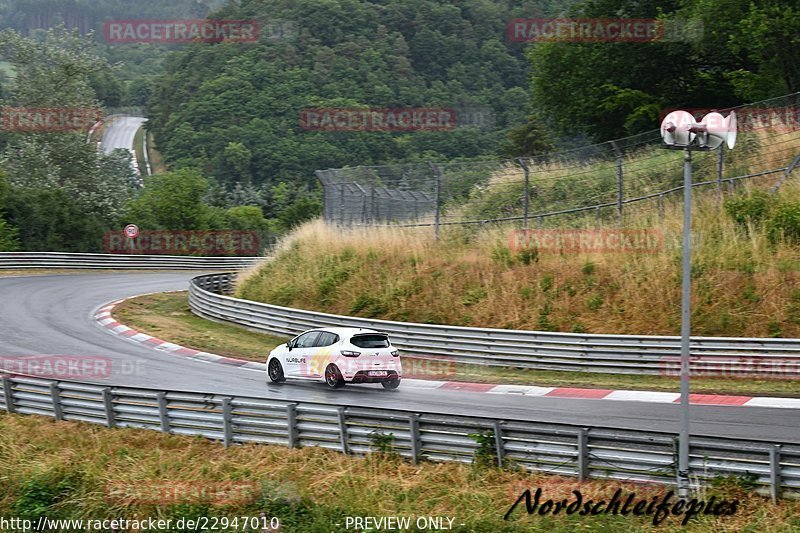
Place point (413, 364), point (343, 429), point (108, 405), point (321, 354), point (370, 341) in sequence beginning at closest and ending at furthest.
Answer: point (343, 429)
point (108, 405)
point (370, 341)
point (321, 354)
point (413, 364)

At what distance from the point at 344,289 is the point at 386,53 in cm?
8261

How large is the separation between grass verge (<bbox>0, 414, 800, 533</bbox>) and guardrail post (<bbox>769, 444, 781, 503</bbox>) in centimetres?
12

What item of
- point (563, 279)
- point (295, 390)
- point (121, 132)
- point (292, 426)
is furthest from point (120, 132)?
point (292, 426)

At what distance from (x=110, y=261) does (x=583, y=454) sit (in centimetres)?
4005

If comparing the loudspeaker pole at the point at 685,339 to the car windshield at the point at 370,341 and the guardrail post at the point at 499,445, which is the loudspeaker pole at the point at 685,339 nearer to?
the guardrail post at the point at 499,445

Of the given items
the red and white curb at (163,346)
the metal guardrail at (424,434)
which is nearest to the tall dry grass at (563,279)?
the red and white curb at (163,346)

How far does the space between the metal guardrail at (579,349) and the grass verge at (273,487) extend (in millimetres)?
8283

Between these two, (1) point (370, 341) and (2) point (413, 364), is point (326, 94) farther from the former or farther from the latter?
(1) point (370, 341)

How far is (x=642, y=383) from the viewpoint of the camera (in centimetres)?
1962

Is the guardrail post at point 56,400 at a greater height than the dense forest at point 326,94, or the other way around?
the dense forest at point 326,94

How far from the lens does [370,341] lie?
19.5 meters

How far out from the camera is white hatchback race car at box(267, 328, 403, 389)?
19.3 metres

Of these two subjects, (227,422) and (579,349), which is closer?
(227,422)

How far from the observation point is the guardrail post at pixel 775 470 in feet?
35.1
